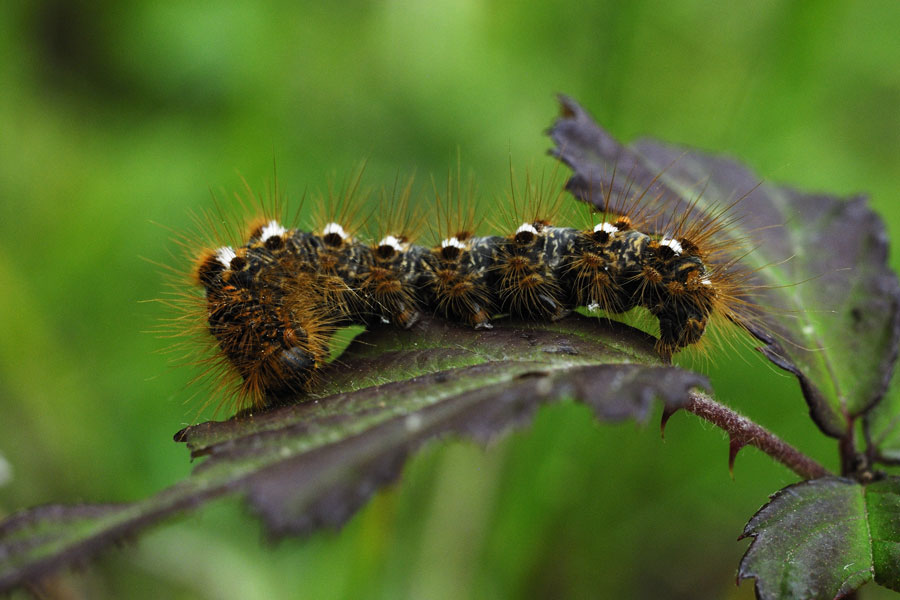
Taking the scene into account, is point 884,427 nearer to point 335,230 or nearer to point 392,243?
point 392,243

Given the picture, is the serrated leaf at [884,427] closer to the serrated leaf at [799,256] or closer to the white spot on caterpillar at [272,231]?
the serrated leaf at [799,256]

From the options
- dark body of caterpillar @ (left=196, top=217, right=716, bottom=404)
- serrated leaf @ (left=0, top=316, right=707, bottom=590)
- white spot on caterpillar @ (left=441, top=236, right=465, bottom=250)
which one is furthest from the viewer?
white spot on caterpillar @ (left=441, top=236, right=465, bottom=250)

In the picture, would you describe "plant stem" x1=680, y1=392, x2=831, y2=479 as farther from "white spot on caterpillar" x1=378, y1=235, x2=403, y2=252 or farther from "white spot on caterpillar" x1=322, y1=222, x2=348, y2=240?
"white spot on caterpillar" x1=322, y1=222, x2=348, y2=240

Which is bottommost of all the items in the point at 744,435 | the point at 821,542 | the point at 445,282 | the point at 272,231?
the point at 821,542

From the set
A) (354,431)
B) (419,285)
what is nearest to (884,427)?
(419,285)

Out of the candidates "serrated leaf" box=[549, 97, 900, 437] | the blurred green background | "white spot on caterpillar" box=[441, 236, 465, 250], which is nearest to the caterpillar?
"white spot on caterpillar" box=[441, 236, 465, 250]

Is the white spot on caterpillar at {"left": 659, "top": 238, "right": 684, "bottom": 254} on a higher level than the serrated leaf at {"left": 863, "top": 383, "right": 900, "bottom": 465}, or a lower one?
higher
